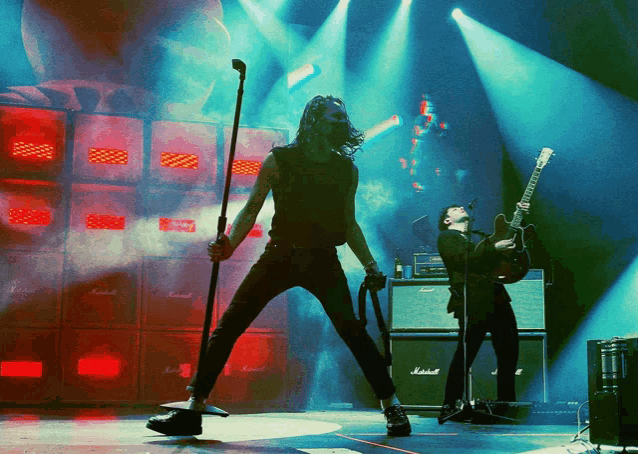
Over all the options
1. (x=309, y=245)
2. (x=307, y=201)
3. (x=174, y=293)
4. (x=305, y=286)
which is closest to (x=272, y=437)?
(x=305, y=286)

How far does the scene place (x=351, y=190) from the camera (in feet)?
15.0

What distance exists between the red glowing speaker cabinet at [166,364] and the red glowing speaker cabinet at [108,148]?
1.56 meters

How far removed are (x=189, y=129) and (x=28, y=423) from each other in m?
3.69

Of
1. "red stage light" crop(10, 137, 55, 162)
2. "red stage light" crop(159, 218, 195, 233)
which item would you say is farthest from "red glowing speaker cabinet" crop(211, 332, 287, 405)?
"red stage light" crop(10, 137, 55, 162)

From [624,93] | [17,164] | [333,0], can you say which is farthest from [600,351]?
[333,0]

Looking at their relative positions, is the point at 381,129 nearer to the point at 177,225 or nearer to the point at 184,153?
the point at 184,153

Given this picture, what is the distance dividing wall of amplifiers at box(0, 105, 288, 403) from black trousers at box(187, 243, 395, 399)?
11.9 feet

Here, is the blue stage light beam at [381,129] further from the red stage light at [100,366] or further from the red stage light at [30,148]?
the red stage light at [100,366]

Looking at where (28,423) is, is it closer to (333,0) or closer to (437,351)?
(437,351)

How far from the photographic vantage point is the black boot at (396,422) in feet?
14.2

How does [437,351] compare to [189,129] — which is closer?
[437,351]

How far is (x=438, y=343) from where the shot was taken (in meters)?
7.25

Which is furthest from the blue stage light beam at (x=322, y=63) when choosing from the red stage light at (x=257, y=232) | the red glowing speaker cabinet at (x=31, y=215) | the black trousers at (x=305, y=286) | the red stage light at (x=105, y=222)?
the black trousers at (x=305, y=286)

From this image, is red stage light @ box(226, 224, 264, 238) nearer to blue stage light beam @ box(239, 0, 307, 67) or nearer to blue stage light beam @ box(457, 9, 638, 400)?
blue stage light beam @ box(239, 0, 307, 67)
